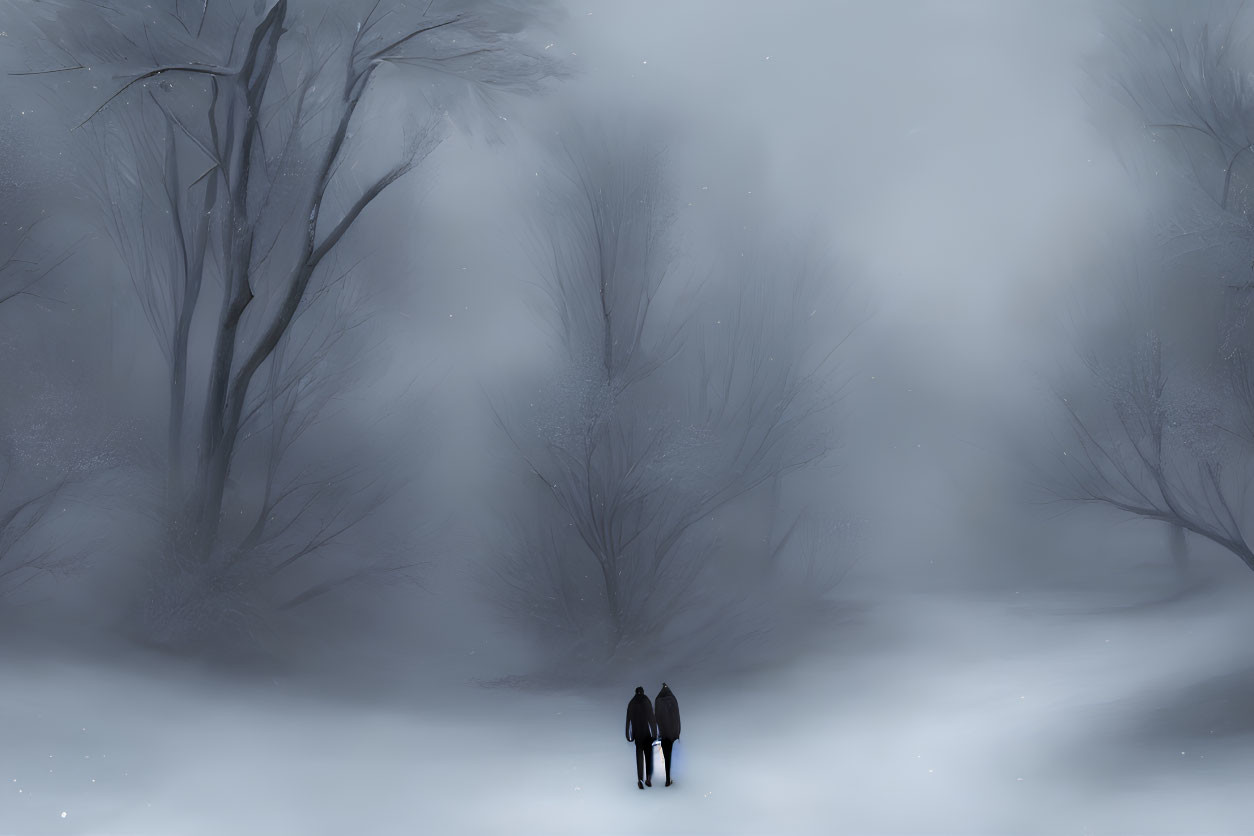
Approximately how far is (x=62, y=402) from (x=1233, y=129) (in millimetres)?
14436

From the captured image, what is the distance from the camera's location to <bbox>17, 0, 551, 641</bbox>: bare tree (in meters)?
10.1

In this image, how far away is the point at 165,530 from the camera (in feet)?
33.2

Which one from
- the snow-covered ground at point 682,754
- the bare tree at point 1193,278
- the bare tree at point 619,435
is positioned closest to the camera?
the snow-covered ground at point 682,754

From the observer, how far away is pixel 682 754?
26.8 feet

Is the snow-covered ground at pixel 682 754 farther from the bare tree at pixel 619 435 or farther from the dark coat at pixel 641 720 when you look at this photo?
the bare tree at pixel 619 435

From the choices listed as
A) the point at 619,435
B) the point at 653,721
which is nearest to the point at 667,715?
the point at 653,721

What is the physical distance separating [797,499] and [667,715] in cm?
1015

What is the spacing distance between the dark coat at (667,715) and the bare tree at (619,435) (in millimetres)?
3850

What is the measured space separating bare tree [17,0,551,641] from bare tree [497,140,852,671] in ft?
6.53

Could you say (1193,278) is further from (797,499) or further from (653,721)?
(653,721)

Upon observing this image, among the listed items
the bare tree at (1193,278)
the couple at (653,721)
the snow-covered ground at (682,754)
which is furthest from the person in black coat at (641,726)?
the bare tree at (1193,278)

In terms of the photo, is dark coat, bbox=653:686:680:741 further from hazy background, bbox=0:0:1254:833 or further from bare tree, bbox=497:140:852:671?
bare tree, bbox=497:140:852:671

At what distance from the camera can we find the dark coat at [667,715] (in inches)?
270

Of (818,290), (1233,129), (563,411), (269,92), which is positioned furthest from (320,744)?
(1233,129)
